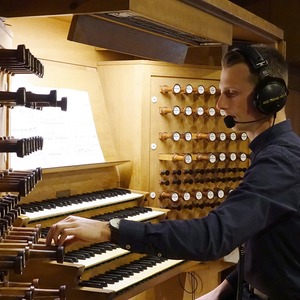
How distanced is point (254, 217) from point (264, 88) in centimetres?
49

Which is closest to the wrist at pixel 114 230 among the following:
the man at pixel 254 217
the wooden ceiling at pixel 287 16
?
the man at pixel 254 217

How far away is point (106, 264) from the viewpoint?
10.3ft

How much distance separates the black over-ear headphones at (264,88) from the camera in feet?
6.41

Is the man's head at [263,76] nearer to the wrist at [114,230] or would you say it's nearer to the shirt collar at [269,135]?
the shirt collar at [269,135]

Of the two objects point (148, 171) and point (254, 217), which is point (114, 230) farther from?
point (148, 171)

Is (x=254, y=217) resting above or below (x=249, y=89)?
below

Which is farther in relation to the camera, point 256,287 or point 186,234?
point 256,287

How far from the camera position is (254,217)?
1718 millimetres

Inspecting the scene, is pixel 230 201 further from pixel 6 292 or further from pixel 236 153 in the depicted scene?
pixel 236 153

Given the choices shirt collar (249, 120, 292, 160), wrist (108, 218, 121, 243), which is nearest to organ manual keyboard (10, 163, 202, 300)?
wrist (108, 218, 121, 243)

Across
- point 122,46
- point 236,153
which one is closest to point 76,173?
→ point 122,46

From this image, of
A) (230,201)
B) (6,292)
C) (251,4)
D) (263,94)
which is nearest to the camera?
(6,292)

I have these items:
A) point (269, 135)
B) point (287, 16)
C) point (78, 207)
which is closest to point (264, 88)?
point (269, 135)

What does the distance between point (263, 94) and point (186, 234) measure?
579mm
